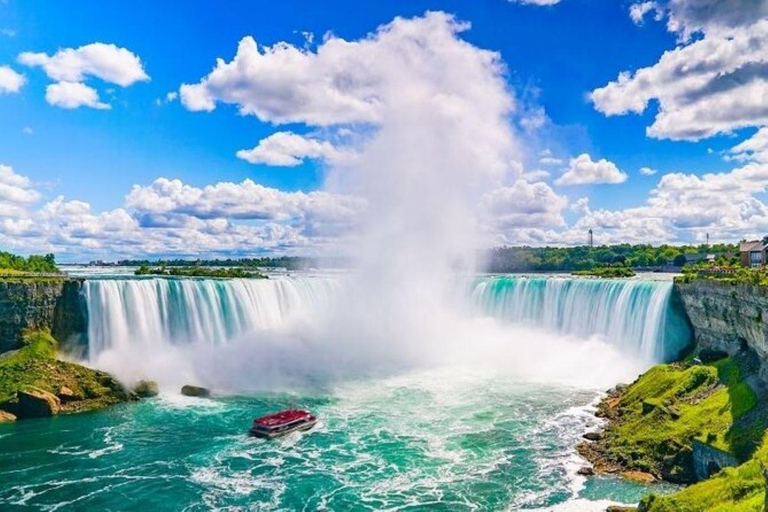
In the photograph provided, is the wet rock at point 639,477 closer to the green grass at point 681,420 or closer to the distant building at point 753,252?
the green grass at point 681,420

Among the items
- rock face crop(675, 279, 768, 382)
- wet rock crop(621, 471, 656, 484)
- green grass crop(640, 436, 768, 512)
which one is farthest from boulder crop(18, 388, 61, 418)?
rock face crop(675, 279, 768, 382)

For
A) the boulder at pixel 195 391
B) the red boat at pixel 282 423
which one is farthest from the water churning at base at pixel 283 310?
the red boat at pixel 282 423

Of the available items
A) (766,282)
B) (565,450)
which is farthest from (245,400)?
(766,282)

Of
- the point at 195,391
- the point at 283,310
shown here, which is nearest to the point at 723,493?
the point at 195,391

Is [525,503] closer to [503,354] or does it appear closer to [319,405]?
[319,405]

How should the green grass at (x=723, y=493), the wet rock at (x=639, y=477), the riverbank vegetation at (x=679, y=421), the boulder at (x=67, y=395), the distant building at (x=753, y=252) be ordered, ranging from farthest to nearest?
the distant building at (x=753, y=252) → the boulder at (x=67, y=395) → the wet rock at (x=639, y=477) → the riverbank vegetation at (x=679, y=421) → the green grass at (x=723, y=493)

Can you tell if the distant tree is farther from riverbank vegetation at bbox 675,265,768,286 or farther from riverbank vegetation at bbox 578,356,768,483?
riverbank vegetation at bbox 578,356,768,483
